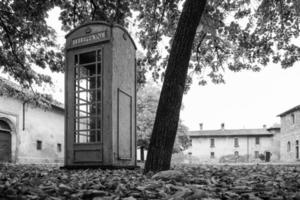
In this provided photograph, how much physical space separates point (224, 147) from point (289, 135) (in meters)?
14.4

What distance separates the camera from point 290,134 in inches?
1471

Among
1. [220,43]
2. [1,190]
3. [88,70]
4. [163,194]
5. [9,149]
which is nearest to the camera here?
[1,190]

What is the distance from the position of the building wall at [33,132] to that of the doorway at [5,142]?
317 millimetres

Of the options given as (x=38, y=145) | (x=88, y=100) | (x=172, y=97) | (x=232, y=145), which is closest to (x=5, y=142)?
(x=38, y=145)

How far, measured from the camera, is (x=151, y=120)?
29.0 m

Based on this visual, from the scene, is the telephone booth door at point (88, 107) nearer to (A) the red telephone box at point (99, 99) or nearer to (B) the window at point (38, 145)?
(A) the red telephone box at point (99, 99)

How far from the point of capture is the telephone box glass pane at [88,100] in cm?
660

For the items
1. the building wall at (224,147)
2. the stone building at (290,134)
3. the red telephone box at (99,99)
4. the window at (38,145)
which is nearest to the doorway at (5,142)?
the window at (38,145)

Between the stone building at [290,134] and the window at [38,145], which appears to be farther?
the stone building at [290,134]

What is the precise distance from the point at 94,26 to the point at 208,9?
12.8 ft

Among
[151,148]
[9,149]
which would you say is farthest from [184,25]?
[9,149]

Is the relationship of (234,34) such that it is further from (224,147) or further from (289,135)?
(224,147)

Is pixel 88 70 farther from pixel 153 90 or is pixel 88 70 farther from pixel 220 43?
pixel 153 90

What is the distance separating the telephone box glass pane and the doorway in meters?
14.9
